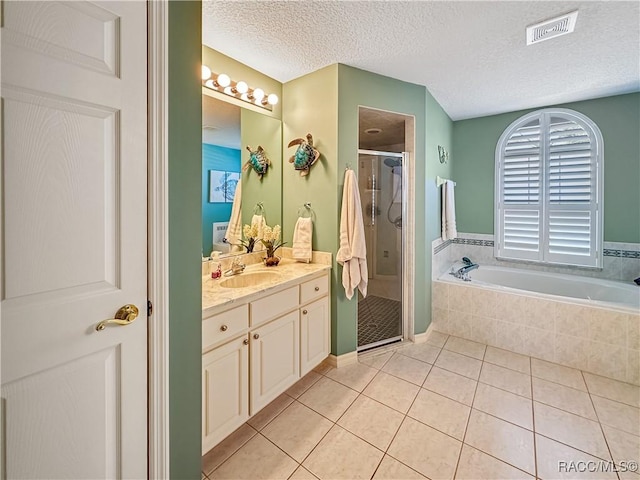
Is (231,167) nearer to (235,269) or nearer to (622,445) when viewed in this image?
(235,269)

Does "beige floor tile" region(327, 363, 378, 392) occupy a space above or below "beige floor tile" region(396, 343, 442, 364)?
below

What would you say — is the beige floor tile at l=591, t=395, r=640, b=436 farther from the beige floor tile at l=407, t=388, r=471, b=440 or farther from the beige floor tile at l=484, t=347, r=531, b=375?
the beige floor tile at l=407, t=388, r=471, b=440

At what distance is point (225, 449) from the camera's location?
1598mm

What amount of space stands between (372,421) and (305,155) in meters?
1.98

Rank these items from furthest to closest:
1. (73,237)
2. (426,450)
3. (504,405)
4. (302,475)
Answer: (504,405) < (426,450) < (302,475) < (73,237)

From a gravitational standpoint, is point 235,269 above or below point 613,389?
above

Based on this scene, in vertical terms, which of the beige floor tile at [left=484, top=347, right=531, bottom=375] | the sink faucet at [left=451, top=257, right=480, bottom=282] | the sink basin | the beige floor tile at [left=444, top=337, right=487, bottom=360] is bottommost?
the beige floor tile at [left=484, top=347, right=531, bottom=375]

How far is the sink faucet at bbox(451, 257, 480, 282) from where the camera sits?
10.4 feet

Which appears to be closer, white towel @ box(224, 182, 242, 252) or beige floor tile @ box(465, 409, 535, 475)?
beige floor tile @ box(465, 409, 535, 475)

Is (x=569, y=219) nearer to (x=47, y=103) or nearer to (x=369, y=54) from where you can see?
(x=369, y=54)

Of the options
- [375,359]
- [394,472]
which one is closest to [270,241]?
[375,359]

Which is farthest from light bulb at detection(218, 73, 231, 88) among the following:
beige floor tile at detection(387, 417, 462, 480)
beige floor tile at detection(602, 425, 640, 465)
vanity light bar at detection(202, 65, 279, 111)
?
beige floor tile at detection(602, 425, 640, 465)

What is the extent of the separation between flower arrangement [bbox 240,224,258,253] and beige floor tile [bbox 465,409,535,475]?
1948 millimetres

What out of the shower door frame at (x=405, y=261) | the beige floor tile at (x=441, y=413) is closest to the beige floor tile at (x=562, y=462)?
the beige floor tile at (x=441, y=413)
